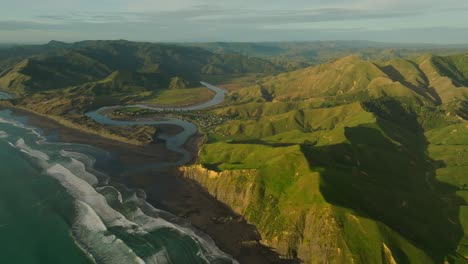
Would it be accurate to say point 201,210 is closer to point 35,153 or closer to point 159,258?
point 159,258

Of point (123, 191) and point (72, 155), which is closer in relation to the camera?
point (123, 191)

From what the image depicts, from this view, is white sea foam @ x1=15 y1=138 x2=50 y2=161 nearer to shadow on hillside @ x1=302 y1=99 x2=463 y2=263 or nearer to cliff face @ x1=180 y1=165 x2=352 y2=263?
cliff face @ x1=180 y1=165 x2=352 y2=263

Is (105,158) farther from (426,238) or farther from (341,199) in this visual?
(426,238)

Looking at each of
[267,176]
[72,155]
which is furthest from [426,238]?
[72,155]

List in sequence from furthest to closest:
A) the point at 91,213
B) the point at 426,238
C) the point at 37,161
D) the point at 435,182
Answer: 1. the point at 37,161
2. the point at 435,182
3. the point at 91,213
4. the point at 426,238

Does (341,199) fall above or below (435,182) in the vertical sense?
above

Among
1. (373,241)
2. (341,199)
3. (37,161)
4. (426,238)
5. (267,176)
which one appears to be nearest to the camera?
(373,241)
